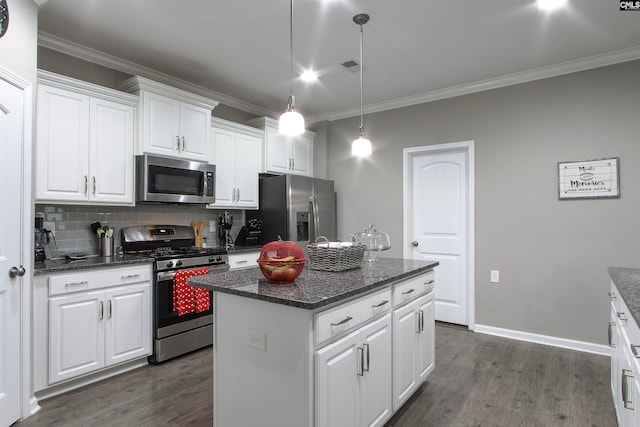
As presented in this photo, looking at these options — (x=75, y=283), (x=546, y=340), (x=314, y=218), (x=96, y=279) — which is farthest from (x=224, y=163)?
(x=546, y=340)

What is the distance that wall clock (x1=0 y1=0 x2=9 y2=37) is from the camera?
6.79 ft

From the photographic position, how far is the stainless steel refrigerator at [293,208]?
419 centimetres

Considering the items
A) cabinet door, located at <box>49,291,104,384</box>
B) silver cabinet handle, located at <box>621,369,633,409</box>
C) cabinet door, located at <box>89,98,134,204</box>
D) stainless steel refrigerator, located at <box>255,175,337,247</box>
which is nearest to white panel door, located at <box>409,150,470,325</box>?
stainless steel refrigerator, located at <box>255,175,337,247</box>

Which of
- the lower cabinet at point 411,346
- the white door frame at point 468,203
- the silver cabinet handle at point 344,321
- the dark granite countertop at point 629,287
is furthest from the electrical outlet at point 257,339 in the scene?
the white door frame at point 468,203

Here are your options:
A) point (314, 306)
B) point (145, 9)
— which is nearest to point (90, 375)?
point (314, 306)

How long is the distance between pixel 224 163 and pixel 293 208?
0.92 meters

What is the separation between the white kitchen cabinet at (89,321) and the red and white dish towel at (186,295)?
0.21 m

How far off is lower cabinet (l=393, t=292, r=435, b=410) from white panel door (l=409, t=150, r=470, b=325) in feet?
5.48

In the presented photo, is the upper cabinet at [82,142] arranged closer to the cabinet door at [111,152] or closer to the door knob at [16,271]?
the cabinet door at [111,152]

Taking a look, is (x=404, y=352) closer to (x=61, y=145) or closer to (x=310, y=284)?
(x=310, y=284)

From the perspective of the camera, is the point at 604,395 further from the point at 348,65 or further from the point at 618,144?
the point at 348,65

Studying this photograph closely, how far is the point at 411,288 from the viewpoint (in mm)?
2354

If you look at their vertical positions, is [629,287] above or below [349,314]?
above

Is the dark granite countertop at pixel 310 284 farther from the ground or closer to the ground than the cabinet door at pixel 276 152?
closer to the ground
